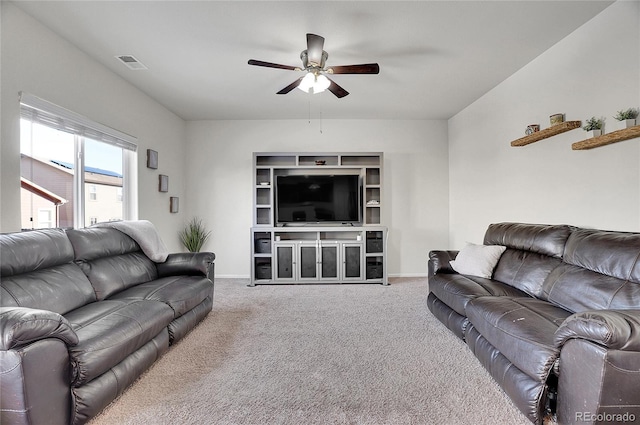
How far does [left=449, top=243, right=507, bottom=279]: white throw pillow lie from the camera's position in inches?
107

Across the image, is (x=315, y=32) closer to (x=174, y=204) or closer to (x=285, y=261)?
(x=285, y=261)

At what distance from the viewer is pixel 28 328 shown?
3.97 feet

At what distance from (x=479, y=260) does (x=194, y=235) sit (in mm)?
4022

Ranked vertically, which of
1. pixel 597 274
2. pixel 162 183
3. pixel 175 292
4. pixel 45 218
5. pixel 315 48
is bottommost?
pixel 175 292

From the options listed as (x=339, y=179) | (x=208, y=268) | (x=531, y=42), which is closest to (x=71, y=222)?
(x=208, y=268)

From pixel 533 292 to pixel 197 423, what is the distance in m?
2.48

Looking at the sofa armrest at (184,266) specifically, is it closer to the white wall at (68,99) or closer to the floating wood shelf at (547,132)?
the white wall at (68,99)

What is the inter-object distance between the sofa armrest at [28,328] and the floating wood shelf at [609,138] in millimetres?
3542

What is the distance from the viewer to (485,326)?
1.85 meters

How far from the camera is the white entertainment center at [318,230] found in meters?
4.36

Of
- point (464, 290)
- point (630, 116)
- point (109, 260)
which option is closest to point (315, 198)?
point (464, 290)

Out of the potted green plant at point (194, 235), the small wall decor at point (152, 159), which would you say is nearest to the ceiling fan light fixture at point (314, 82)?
the small wall decor at point (152, 159)

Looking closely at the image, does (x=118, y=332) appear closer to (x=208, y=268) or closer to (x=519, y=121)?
(x=208, y=268)

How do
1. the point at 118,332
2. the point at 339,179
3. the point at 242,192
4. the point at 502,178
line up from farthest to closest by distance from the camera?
the point at 242,192 < the point at 339,179 < the point at 502,178 < the point at 118,332
